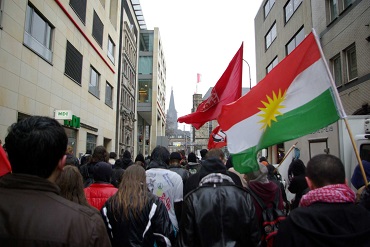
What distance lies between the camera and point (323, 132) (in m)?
8.19

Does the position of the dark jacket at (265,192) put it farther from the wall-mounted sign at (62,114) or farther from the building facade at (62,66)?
the wall-mounted sign at (62,114)

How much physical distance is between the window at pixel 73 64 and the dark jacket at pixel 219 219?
48.3 ft

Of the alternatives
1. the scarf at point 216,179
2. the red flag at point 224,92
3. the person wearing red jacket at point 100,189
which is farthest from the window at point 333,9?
the person wearing red jacket at point 100,189

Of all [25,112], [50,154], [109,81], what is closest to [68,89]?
[25,112]

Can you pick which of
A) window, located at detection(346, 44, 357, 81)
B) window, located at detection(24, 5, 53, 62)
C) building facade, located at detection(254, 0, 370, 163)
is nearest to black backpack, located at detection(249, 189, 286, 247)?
building facade, located at detection(254, 0, 370, 163)

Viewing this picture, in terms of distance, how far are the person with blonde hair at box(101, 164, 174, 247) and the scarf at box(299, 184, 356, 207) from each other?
1.67 metres

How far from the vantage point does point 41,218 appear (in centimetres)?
155

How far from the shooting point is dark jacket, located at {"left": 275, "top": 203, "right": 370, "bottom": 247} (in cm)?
219

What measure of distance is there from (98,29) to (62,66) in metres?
7.20

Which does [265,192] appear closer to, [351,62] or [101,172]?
[101,172]

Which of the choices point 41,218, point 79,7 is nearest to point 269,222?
point 41,218

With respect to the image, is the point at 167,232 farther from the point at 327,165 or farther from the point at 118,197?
the point at 327,165

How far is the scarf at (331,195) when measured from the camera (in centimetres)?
235

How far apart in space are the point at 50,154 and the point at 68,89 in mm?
15686
